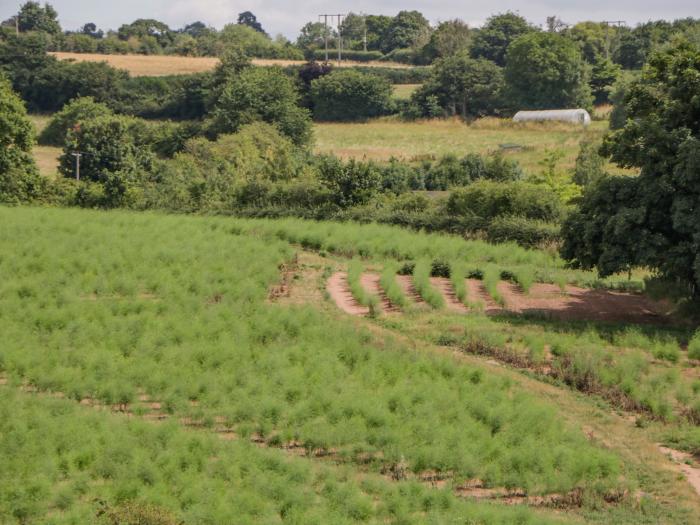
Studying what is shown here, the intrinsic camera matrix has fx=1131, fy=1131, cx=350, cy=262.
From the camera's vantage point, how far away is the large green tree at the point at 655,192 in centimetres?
2558

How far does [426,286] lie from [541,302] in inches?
117

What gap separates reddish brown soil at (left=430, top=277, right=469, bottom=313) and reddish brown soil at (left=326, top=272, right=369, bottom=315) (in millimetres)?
2179

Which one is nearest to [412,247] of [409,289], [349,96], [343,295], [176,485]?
[409,289]

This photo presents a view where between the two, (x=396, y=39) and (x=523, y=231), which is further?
(x=396, y=39)

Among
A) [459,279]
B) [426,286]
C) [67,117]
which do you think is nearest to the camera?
[426,286]

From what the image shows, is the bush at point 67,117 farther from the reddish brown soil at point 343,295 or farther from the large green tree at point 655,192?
the large green tree at point 655,192

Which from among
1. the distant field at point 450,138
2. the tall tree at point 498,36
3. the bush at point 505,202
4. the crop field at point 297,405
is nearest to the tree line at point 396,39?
the tall tree at point 498,36

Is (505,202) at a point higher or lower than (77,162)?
higher

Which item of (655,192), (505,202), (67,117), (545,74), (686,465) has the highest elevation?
(545,74)

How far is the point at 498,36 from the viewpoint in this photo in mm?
110062

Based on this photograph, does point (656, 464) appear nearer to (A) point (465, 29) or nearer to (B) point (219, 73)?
(B) point (219, 73)

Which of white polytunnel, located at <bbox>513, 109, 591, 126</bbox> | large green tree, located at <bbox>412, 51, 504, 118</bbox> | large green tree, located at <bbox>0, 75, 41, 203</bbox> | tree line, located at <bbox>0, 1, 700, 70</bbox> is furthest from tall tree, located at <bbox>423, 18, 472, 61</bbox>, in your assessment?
large green tree, located at <bbox>0, 75, 41, 203</bbox>

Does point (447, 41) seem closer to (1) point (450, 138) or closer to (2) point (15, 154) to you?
(1) point (450, 138)

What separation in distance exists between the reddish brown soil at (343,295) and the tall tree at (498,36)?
80.4m
